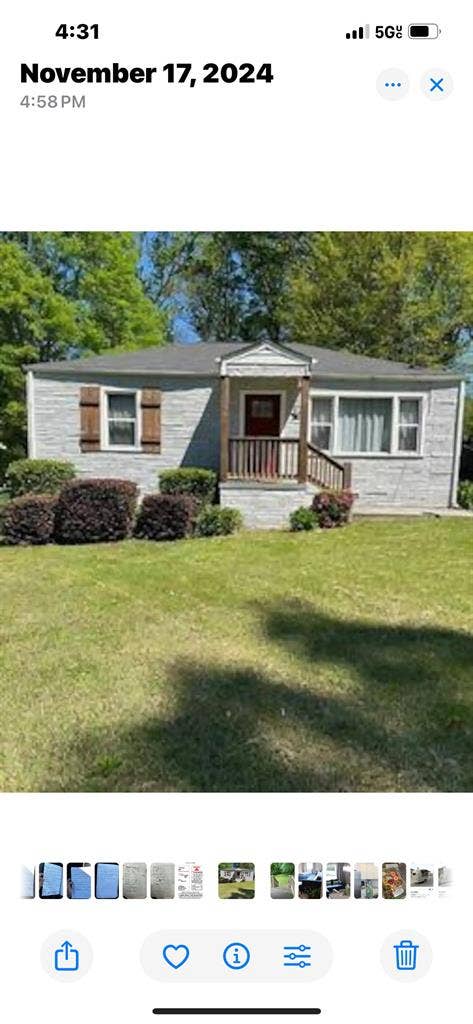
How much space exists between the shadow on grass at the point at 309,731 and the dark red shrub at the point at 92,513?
5.96m

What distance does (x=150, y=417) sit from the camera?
511 inches

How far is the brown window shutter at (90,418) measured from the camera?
12.9 meters

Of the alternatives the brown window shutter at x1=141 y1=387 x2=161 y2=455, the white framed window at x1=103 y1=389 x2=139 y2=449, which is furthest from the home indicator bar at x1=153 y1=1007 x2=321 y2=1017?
the white framed window at x1=103 y1=389 x2=139 y2=449

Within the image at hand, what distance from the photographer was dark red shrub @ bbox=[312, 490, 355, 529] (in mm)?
11016

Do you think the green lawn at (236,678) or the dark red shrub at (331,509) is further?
the dark red shrub at (331,509)

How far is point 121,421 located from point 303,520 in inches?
191

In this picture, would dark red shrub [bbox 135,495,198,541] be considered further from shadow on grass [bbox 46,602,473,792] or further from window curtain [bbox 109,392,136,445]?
shadow on grass [bbox 46,602,473,792]

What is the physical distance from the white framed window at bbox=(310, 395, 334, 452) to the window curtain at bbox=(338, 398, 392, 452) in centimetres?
22

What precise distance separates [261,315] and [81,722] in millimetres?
23924

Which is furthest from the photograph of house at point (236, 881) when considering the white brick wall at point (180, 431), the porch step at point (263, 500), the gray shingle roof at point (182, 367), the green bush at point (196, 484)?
the white brick wall at point (180, 431)

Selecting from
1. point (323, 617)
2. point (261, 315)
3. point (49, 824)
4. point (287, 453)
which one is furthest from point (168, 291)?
point (49, 824)
